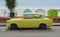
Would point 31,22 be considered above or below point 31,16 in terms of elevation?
below

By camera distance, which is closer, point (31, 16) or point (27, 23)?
point (27, 23)

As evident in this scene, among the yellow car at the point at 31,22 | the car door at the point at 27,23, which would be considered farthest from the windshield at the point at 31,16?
the car door at the point at 27,23

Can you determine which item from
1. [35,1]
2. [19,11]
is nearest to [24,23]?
[19,11]

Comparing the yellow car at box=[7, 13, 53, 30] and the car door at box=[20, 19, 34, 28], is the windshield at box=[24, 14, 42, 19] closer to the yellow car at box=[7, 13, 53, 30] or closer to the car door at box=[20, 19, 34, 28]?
the yellow car at box=[7, 13, 53, 30]

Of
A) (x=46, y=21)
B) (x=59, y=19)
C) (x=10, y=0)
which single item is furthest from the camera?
(x=10, y=0)

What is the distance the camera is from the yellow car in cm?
1550

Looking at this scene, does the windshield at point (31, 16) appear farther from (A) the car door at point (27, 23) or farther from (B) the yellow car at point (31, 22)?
(A) the car door at point (27, 23)

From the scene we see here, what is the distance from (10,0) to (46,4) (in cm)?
921

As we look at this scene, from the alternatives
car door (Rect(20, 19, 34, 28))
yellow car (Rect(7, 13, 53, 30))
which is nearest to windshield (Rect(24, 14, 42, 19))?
yellow car (Rect(7, 13, 53, 30))

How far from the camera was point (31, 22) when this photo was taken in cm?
1551

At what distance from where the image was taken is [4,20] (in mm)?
21094

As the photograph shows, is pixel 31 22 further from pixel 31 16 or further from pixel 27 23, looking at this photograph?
pixel 31 16

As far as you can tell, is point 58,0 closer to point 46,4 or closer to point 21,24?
point 46,4

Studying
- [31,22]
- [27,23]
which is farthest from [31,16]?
[27,23]
